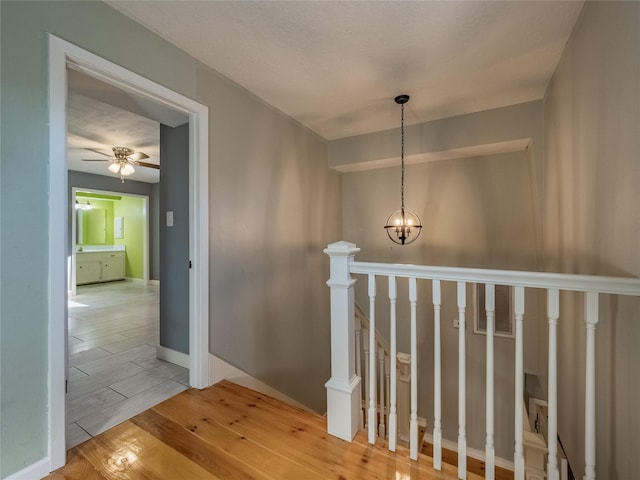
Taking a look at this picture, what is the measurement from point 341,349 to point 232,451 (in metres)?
0.72

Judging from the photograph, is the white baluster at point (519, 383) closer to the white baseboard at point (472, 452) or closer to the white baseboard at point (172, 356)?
the white baseboard at point (172, 356)

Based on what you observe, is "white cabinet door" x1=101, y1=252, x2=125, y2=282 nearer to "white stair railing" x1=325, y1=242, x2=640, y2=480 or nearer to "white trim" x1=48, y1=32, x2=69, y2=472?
"white trim" x1=48, y1=32, x2=69, y2=472

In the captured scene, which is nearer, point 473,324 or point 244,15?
point 244,15

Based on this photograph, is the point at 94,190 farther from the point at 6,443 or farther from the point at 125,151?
the point at 6,443

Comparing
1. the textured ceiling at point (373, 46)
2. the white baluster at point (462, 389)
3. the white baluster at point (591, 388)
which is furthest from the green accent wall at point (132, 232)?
the white baluster at point (591, 388)

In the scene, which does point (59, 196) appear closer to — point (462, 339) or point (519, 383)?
point (462, 339)

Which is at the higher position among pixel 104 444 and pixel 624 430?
pixel 624 430

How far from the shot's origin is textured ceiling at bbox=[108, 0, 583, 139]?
1569 millimetres

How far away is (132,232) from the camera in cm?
720

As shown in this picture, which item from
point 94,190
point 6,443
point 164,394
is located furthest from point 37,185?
point 94,190

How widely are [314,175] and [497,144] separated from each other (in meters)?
1.92

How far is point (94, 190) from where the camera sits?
5320 millimetres

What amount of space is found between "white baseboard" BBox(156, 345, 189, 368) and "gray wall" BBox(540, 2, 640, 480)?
269cm

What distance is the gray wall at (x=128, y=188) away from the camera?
5148 millimetres
